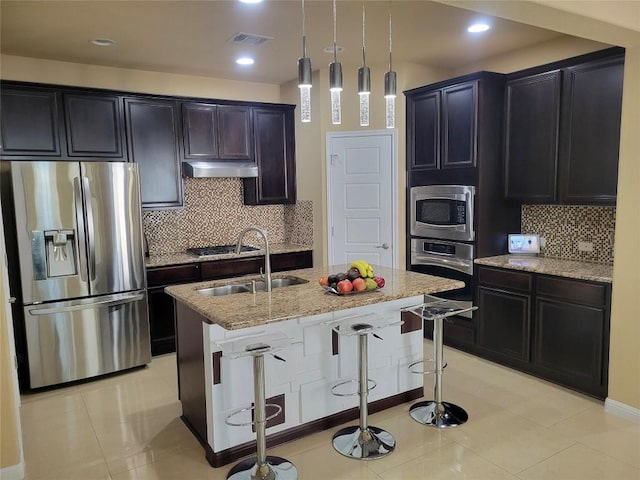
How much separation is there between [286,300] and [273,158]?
2883 millimetres

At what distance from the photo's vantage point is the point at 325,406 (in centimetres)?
306

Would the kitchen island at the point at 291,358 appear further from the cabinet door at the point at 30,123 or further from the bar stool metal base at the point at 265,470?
the cabinet door at the point at 30,123

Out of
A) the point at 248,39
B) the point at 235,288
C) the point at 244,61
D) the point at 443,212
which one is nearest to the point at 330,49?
the point at 248,39

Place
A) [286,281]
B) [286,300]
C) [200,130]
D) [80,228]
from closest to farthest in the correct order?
[286,300]
[286,281]
[80,228]
[200,130]

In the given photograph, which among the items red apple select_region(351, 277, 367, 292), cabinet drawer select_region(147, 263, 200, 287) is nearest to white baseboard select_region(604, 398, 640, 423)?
red apple select_region(351, 277, 367, 292)

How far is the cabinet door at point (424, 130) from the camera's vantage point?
178 inches

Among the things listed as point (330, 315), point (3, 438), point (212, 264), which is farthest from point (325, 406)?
point (212, 264)

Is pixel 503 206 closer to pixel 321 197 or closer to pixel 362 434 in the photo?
pixel 321 197

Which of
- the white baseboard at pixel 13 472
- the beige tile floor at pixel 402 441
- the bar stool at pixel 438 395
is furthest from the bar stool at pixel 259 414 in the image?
the white baseboard at pixel 13 472

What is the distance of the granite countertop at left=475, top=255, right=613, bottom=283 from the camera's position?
342 centimetres

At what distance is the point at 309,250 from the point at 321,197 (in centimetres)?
60

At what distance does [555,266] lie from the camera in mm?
3770

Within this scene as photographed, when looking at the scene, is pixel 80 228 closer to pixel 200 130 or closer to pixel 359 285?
pixel 200 130

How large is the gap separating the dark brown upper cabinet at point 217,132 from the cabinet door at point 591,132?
3053 mm
